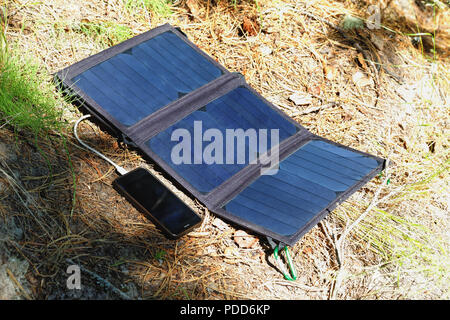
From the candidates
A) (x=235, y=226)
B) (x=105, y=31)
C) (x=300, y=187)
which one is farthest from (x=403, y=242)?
(x=105, y=31)

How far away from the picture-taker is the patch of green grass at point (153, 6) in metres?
3.41

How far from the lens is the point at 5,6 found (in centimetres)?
296

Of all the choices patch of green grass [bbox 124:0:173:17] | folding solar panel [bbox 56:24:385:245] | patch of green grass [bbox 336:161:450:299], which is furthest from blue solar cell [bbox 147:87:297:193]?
patch of green grass [bbox 124:0:173:17]

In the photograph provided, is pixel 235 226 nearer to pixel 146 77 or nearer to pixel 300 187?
pixel 300 187

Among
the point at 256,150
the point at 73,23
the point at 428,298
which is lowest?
the point at 428,298

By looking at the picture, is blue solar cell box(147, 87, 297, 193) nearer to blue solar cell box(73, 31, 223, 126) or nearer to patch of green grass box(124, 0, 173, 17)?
blue solar cell box(73, 31, 223, 126)

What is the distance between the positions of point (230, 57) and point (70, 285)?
2099 millimetres

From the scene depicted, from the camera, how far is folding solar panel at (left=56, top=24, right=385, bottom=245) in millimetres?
2514

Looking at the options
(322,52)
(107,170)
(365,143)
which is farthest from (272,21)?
(107,170)

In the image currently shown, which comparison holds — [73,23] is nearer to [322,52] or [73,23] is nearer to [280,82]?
[280,82]

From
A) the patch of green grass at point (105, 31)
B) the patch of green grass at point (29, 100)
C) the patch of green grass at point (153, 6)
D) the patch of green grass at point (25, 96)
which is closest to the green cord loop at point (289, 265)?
the patch of green grass at point (29, 100)

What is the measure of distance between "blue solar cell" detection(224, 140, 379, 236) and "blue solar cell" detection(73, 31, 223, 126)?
76 cm

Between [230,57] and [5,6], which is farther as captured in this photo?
[230,57]

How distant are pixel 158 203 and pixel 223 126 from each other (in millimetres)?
677
